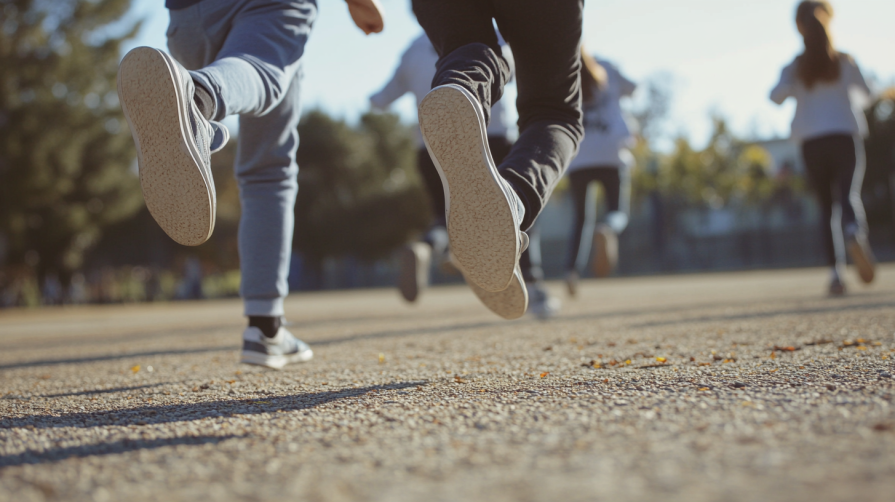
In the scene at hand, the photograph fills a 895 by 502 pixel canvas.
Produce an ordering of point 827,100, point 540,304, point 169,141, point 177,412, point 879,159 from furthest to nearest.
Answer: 1. point 879,159
2. point 827,100
3. point 540,304
4. point 169,141
5. point 177,412

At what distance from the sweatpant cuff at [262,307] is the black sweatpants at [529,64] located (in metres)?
0.98

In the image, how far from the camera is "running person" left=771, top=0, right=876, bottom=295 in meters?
5.37

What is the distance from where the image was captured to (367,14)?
8.33 ft

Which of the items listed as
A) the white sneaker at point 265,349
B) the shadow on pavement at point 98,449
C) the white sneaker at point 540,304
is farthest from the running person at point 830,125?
the shadow on pavement at point 98,449

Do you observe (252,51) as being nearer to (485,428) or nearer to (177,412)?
(177,412)

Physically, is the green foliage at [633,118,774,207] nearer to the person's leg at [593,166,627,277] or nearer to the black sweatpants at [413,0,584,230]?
the person's leg at [593,166,627,277]

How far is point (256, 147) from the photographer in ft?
8.43

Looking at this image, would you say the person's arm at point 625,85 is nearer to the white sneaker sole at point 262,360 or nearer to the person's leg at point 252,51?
the person's leg at point 252,51

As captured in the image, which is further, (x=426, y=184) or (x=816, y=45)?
(x=816, y=45)

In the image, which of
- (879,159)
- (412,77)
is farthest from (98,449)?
(879,159)

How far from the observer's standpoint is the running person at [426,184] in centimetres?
454

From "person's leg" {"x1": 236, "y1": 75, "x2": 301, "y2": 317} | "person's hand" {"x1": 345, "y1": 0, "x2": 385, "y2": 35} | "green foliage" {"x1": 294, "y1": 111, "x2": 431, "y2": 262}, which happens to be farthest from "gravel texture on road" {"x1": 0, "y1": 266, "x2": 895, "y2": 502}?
"green foliage" {"x1": 294, "y1": 111, "x2": 431, "y2": 262}

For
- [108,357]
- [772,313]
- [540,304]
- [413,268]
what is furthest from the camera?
[540,304]

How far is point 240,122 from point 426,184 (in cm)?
232
